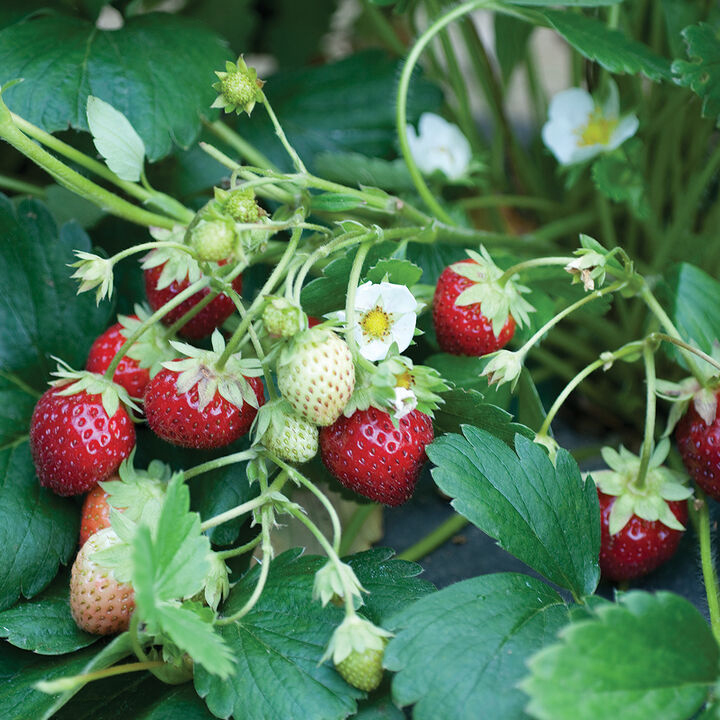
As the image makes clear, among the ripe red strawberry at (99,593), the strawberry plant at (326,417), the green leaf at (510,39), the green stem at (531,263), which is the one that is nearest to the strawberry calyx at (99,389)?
the strawberry plant at (326,417)

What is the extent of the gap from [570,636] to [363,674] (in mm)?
150

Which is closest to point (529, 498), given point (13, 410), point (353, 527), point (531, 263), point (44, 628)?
point (531, 263)

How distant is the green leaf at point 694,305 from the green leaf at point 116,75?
0.49 metres

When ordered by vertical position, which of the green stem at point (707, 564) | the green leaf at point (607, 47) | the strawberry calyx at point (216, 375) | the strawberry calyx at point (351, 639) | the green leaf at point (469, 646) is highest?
the green leaf at point (607, 47)

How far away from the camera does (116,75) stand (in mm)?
833

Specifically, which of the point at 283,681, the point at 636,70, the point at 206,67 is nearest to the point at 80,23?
the point at 206,67

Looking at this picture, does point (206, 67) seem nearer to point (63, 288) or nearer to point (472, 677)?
point (63, 288)

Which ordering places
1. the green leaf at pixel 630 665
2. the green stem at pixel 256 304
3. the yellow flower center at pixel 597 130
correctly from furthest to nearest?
1. the yellow flower center at pixel 597 130
2. the green stem at pixel 256 304
3. the green leaf at pixel 630 665

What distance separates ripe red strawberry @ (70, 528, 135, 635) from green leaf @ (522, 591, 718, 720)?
0.31 metres

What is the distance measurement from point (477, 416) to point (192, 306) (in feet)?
0.88

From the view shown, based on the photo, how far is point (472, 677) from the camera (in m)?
0.53

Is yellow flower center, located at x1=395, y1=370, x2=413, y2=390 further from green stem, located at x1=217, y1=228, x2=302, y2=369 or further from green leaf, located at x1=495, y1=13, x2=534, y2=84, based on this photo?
green leaf, located at x1=495, y1=13, x2=534, y2=84

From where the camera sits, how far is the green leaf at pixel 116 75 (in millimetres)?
796

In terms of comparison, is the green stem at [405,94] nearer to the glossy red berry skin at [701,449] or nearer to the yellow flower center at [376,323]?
the yellow flower center at [376,323]
